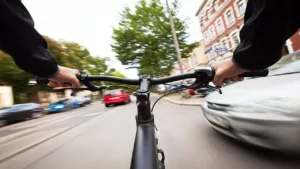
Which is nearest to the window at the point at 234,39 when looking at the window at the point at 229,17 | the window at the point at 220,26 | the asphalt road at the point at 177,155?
the window at the point at 229,17

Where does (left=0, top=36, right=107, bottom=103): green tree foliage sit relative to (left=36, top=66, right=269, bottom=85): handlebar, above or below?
above

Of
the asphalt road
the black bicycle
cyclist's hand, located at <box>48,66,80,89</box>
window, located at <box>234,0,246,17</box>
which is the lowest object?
the asphalt road

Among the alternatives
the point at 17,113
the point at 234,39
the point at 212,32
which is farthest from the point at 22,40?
the point at 212,32

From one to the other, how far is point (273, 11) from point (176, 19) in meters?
16.1

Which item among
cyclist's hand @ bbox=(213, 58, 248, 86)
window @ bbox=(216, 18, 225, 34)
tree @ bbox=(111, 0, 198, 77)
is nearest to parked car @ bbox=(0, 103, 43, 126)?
tree @ bbox=(111, 0, 198, 77)

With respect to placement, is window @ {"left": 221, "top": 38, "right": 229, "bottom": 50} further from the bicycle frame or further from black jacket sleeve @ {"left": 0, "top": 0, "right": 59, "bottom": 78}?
black jacket sleeve @ {"left": 0, "top": 0, "right": 59, "bottom": 78}

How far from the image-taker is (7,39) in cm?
64

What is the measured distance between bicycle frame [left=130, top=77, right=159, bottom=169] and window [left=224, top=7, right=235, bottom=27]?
79.0 ft

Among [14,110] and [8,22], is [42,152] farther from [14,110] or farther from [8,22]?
[14,110]

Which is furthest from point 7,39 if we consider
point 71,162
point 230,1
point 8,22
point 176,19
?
point 230,1

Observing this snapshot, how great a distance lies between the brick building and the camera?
65.5 feet

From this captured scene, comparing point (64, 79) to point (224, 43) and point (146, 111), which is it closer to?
point (146, 111)

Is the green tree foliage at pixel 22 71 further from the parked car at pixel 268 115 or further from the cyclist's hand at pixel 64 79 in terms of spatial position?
the cyclist's hand at pixel 64 79

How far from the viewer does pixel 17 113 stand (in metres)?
12.9
